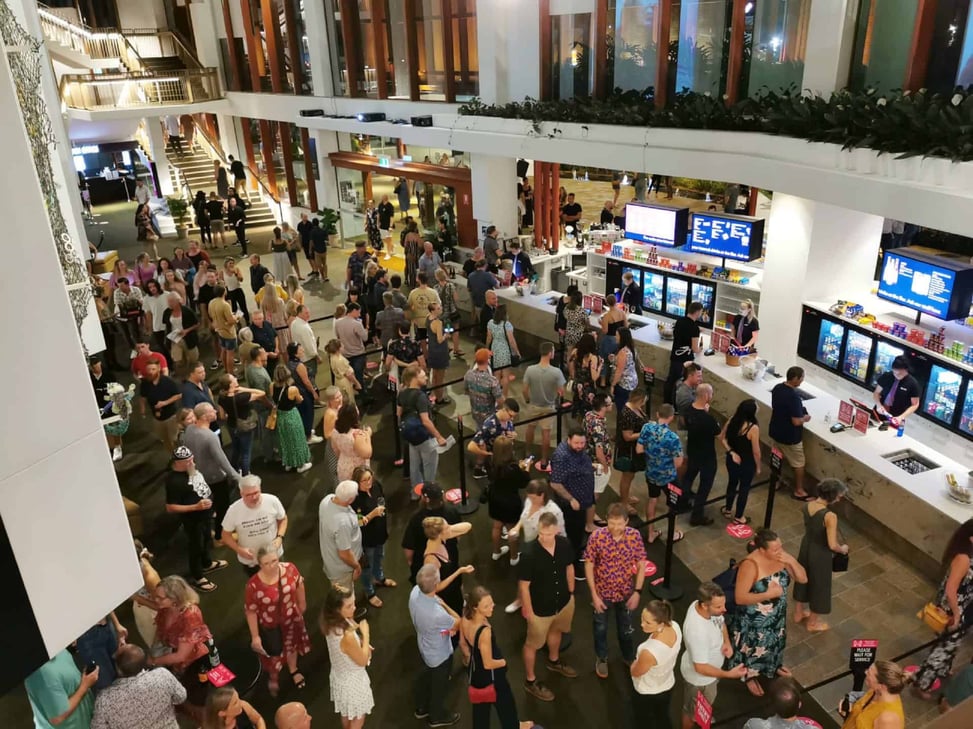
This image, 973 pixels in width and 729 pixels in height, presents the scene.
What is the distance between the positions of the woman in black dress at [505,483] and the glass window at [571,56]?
926cm

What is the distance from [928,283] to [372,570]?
23.6 feet

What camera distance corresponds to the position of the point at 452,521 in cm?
592

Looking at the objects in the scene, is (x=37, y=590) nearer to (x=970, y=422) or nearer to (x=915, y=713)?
(x=915, y=713)

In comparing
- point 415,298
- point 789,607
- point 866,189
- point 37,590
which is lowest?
point 789,607

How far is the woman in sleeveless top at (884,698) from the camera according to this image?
397cm

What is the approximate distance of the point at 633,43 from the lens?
1255cm

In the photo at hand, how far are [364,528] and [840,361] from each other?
6991 mm

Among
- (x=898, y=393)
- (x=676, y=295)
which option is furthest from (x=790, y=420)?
(x=676, y=295)

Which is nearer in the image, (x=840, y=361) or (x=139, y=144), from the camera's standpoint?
(x=840, y=361)

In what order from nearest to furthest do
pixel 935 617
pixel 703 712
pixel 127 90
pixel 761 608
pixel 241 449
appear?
pixel 703 712 < pixel 761 608 < pixel 935 617 < pixel 241 449 < pixel 127 90

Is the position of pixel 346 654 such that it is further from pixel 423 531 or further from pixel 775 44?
pixel 775 44

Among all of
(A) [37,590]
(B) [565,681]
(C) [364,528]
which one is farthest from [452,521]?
(A) [37,590]

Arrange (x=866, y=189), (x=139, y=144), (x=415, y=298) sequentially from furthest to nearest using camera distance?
(x=139, y=144), (x=415, y=298), (x=866, y=189)

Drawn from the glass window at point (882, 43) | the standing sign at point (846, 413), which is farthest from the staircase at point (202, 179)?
the standing sign at point (846, 413)
